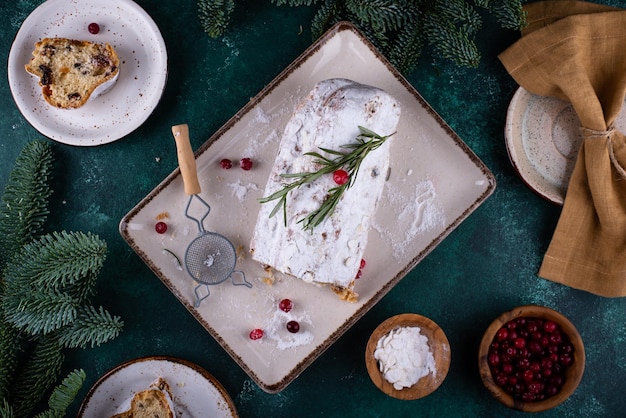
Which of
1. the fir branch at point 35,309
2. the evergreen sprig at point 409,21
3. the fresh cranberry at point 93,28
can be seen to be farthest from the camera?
the fresh cranberry at point 93,28

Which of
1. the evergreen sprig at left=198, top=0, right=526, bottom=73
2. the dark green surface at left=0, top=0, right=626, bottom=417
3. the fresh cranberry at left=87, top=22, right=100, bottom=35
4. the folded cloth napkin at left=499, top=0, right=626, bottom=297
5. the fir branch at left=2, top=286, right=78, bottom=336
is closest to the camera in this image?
the fir branch at left=2, top=286, right=78, bottom=336

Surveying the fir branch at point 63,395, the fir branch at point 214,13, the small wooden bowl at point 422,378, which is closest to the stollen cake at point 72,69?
the fir branch at point 214,13

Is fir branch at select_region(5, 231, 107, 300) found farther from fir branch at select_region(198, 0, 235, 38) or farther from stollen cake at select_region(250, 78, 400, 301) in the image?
fir branch at select_region(198, 0, 235, 38)

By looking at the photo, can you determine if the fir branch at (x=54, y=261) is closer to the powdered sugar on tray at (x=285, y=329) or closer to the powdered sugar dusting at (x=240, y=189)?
the powdered sugar dusting at (x=240, y=189)

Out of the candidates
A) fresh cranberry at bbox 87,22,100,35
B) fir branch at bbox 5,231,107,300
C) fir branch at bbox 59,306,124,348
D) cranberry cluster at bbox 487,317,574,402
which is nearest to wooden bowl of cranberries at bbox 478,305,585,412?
cranberry cluster at bbox 487,317,574,402

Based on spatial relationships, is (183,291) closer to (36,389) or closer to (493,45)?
(36,389)

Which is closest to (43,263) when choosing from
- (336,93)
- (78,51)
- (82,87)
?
(82,87)
